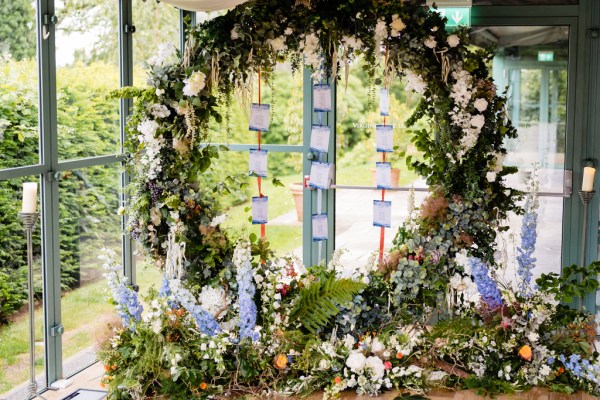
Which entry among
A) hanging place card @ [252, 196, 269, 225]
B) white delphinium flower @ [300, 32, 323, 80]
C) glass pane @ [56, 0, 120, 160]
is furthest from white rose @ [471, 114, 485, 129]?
glass pane @ [56, 0, 120, 160]

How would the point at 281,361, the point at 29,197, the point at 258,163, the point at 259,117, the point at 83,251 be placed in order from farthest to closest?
the point at 258,163
the point at 259,117
the point at 83,251
the point at 281,361
the point at 29,197

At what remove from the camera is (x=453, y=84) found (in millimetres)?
4574

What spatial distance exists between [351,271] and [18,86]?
6.76 ft

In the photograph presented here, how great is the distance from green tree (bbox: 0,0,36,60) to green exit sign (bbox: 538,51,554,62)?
337cm

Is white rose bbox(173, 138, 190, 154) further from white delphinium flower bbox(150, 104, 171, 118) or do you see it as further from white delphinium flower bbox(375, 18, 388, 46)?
white delphinium flower bbox(375, 18, 388, 46)

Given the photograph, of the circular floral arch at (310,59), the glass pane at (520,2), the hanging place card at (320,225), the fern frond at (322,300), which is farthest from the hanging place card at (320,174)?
the glass pane at (520,2)

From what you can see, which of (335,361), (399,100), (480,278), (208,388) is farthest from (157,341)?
(399,100)

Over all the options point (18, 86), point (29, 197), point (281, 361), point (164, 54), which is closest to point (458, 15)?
point (164, 54)

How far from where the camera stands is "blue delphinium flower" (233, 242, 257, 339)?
4211mm

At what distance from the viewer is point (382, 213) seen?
568 centimetres

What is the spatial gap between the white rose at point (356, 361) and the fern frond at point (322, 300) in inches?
11.2

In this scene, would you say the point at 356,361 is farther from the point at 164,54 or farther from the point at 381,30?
the point at 164,54

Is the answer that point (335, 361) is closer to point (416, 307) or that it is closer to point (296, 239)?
point (416, 307)

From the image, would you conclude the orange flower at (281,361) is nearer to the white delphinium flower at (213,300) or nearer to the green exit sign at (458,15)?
the white delphinium flower at (213,300)
